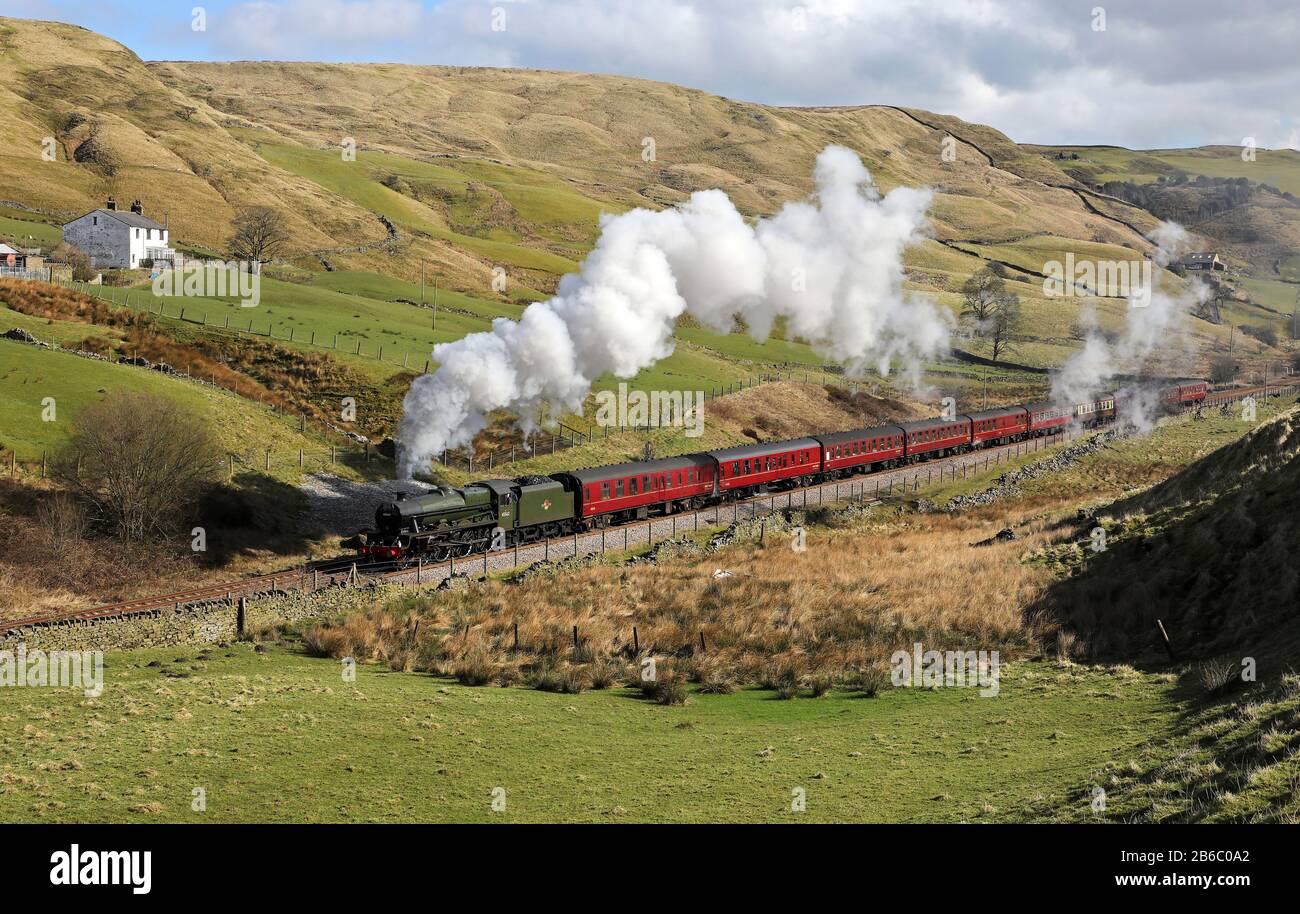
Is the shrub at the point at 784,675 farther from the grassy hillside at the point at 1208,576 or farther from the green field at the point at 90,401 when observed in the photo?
the green field at the point at 90,401

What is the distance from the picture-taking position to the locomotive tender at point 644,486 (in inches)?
1844

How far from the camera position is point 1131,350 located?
476ft

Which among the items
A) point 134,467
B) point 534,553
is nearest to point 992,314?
point 534,553

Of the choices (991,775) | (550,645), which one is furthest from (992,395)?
(991,775)

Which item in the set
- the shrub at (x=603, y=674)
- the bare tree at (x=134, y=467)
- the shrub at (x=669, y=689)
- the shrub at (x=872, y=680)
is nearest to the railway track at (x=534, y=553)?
the bare tree at (x=134, y=467)

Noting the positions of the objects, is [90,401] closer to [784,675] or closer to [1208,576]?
[784,675]

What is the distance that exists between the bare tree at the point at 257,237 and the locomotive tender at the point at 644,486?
75.0 metres

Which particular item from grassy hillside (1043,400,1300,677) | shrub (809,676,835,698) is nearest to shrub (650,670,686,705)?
shrub (809,676,835,698)

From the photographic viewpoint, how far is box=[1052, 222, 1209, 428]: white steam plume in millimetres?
110344

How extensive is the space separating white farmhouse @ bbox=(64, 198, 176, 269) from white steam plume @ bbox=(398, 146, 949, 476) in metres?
69.4

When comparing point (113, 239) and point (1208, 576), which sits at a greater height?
point (113, 239)

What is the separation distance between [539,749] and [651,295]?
37278mm
